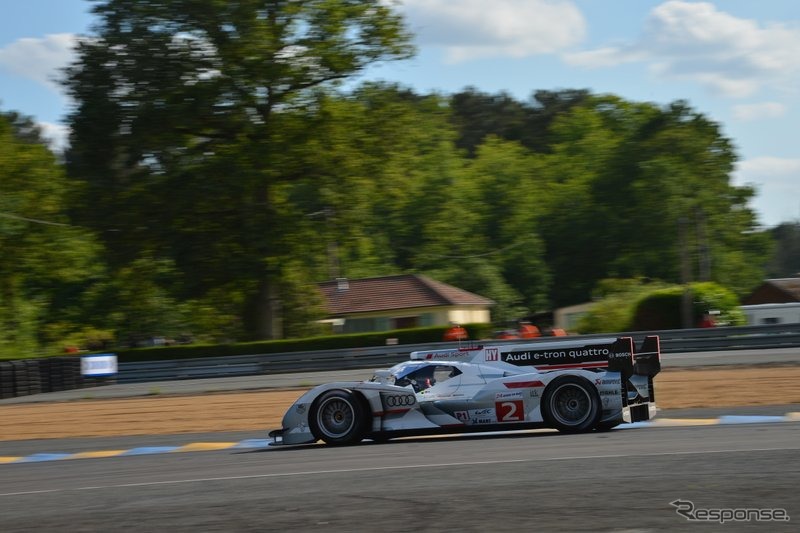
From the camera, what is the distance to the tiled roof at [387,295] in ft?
163

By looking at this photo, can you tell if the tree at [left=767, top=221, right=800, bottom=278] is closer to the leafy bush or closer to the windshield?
the leafy bush

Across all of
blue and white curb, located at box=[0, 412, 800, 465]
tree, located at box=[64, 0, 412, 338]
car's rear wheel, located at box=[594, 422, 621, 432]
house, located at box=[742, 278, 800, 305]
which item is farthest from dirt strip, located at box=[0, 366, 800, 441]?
house, located at box=[742, 278, 800, 305]

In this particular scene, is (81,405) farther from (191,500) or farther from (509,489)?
(509,489)

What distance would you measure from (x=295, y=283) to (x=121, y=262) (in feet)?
31.9

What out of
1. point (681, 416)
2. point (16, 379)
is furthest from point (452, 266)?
point (681, 416)

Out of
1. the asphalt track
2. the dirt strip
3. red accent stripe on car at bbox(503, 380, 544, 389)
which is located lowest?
the dirt strip

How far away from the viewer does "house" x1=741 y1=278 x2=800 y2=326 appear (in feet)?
120

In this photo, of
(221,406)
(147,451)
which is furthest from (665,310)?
(147,451)

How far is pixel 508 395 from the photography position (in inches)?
447

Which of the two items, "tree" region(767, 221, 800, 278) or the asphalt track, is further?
"tree" region(767, 221, 800, 278)

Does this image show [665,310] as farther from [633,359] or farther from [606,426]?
[606,426]

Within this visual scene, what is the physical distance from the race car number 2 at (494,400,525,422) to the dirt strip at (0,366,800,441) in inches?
174

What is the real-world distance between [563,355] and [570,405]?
1.91ft

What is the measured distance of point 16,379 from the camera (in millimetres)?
26500
